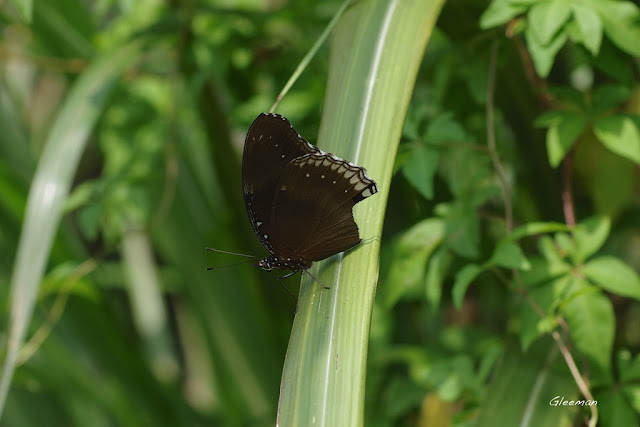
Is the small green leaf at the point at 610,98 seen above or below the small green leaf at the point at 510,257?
above

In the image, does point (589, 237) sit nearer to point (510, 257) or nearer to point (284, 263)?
point (510, 257)

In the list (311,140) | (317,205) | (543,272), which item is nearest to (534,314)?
(543,272)

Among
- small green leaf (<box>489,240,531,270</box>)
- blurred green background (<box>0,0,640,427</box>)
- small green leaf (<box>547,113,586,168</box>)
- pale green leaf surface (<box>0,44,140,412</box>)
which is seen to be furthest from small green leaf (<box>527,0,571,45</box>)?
pale green leaf surface (<box>0,44,140,412</box>)

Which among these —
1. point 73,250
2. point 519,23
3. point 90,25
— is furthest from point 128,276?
point 519,23

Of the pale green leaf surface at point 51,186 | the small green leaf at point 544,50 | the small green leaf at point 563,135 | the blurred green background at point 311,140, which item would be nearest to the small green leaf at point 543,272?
the blurred green background at point 311,140

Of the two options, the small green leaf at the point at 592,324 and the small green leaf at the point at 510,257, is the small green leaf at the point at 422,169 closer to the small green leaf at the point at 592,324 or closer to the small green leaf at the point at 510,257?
the small green leaf at the point at 510,257

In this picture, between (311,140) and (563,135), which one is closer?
(563,135)
